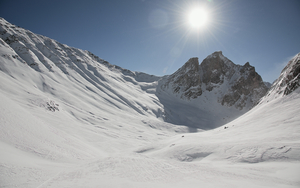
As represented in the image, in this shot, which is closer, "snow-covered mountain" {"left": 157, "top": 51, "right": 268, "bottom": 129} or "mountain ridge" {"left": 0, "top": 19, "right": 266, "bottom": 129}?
"mountain ridge" {"left": 0, "top": 19, "right": 266, "bottom": 129}

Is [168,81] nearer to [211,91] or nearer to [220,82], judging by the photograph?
[211,91]

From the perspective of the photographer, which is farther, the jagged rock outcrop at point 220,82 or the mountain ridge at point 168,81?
the jagged rock outcrop at point 220,82

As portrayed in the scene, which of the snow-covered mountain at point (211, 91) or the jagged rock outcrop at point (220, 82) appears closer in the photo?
the snow-covered mountain at point (211, 91)

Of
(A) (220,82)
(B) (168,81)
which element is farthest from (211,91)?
(B) (168,81)

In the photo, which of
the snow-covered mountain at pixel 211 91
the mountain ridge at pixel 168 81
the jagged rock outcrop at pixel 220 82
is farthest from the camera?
the jagged rock outcrop at pixel 220 82

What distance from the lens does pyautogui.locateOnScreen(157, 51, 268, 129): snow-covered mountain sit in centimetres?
6184

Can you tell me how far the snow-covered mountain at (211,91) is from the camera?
61844 mm

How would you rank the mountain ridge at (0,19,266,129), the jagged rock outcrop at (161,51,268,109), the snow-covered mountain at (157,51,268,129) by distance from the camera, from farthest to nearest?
the jagged rock outcrop at (161,51,268,109)
the snow-covered mountain at (157,51,268,129)
the mountain ridge at (0,19,266,129)

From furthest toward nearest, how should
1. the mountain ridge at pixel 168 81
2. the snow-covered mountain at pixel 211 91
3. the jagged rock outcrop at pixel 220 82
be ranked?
the jagged rock outcrop at pixel 220 82 < the snow-covered mountain at pixel 211 91 < the mountain ridge at pixel 168 81

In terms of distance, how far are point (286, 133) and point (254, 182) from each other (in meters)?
7.30

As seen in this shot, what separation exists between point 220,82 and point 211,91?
30.9 feet

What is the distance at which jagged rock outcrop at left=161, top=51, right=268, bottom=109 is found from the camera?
234ft

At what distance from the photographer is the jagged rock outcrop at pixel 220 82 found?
2808 inches

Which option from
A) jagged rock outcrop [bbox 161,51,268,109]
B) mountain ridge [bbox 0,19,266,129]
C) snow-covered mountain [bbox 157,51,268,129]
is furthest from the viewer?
jagged rock outcrop [bbox 161,51,268,109]
